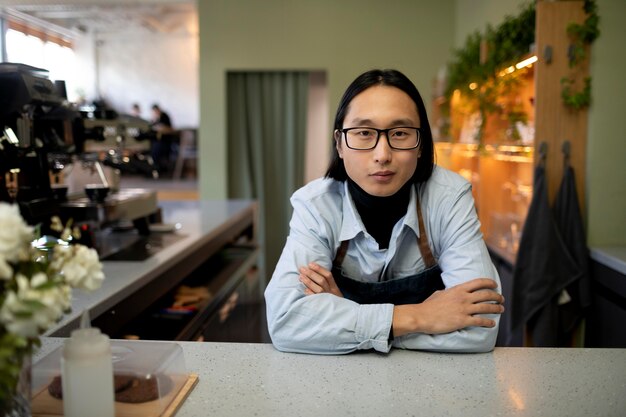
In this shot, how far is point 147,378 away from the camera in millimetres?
1013

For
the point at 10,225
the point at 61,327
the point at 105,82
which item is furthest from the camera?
the point at 105,82

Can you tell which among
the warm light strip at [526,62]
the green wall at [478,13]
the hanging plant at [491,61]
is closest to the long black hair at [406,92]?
the warm light strip at [526,62]

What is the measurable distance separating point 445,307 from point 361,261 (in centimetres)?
32

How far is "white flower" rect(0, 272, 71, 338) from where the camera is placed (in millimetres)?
689

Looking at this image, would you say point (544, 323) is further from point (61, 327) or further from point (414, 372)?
point (61, 327)

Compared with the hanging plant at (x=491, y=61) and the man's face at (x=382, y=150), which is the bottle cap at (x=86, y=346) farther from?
the hanging plant at (x=491, y=61)

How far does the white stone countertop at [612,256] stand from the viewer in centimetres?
235

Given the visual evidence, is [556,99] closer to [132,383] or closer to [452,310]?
[452,310]

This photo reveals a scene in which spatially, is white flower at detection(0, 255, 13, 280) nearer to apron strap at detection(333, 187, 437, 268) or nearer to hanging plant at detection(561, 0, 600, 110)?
apron strap at detection(333, 187, 437, 268)

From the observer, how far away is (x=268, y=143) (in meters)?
5.97

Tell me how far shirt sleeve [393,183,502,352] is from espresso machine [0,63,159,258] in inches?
49.0

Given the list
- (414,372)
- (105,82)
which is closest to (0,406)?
(414,372)

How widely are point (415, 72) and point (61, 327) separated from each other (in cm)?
452

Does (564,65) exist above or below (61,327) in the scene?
above
